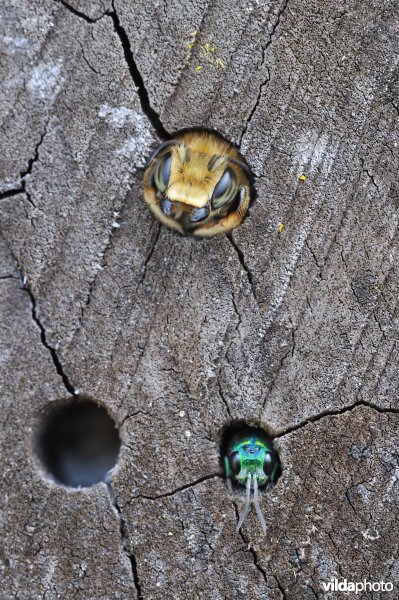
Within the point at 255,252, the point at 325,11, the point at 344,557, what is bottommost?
the point at 344,557

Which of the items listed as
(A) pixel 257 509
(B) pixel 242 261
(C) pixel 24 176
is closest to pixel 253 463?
(A) pixel 257 509

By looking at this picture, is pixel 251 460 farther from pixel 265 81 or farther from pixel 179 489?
pixel 265 81

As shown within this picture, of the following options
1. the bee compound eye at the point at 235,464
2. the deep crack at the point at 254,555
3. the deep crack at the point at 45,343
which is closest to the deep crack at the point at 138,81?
the deep crack at the point at 45,343

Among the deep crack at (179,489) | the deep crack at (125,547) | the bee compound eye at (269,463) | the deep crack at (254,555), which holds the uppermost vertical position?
the bee compound eye at (269,463)

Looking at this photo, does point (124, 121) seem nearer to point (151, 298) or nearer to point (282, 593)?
point (151, 298)

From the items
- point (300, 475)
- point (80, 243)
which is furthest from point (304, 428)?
point (80, 243)

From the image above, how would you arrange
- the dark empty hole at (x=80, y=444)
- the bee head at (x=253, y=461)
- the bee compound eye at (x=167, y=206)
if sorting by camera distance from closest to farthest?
the bee compound eye at (x=167, y=206) → the bee head at (x=253, y=461) → the dark empty hole at (x=80, y=444)

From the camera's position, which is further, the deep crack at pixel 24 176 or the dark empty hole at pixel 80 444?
the dark empty hole at pixel 80 444

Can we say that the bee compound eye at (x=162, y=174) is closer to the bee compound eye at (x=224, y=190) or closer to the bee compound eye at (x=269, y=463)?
the bee compound eye at (x=224, y=190)

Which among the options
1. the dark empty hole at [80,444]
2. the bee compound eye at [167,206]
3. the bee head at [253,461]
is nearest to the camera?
the bee compound eye at [167,206]
